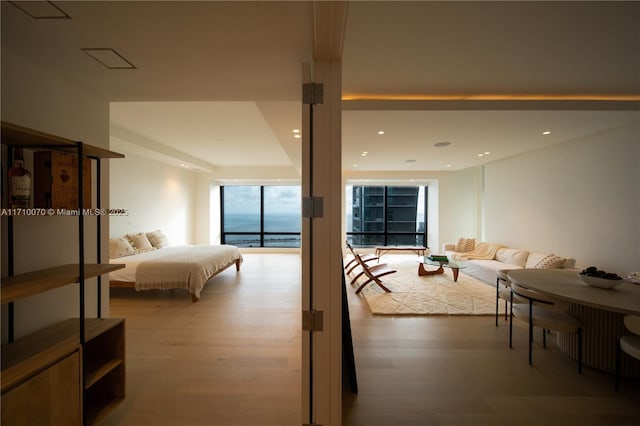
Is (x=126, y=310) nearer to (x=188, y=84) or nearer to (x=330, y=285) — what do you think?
(x=188, y=84)

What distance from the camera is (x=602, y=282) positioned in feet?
7.00

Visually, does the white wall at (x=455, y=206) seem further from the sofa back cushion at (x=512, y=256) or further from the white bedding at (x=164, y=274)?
the white bedding at (x=164, y=274)

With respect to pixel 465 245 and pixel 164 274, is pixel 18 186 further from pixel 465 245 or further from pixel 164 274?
pixel 465 245

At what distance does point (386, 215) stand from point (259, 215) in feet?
14.7

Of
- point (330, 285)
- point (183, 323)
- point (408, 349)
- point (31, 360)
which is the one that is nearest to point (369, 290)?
point (408, 349)

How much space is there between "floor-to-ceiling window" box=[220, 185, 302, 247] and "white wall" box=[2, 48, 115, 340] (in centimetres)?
650

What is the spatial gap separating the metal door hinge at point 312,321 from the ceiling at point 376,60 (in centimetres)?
140

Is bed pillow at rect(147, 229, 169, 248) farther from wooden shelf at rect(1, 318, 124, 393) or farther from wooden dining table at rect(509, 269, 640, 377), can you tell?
wooden dining table at rect(509, 269, 640, 377)

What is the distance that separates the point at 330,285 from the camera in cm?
137

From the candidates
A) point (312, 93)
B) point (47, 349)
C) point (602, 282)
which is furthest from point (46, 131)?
point (602, 282)

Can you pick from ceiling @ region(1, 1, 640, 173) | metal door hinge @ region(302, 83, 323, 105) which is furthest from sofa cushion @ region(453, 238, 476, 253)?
metal door hinge @ region(302, 83, 323, 105)

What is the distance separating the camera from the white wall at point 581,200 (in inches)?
135

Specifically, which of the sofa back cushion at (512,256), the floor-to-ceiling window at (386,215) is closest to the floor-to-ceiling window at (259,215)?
the floor-to-ceiling window at (386,215)

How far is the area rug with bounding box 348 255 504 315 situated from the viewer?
3430 millimetres
